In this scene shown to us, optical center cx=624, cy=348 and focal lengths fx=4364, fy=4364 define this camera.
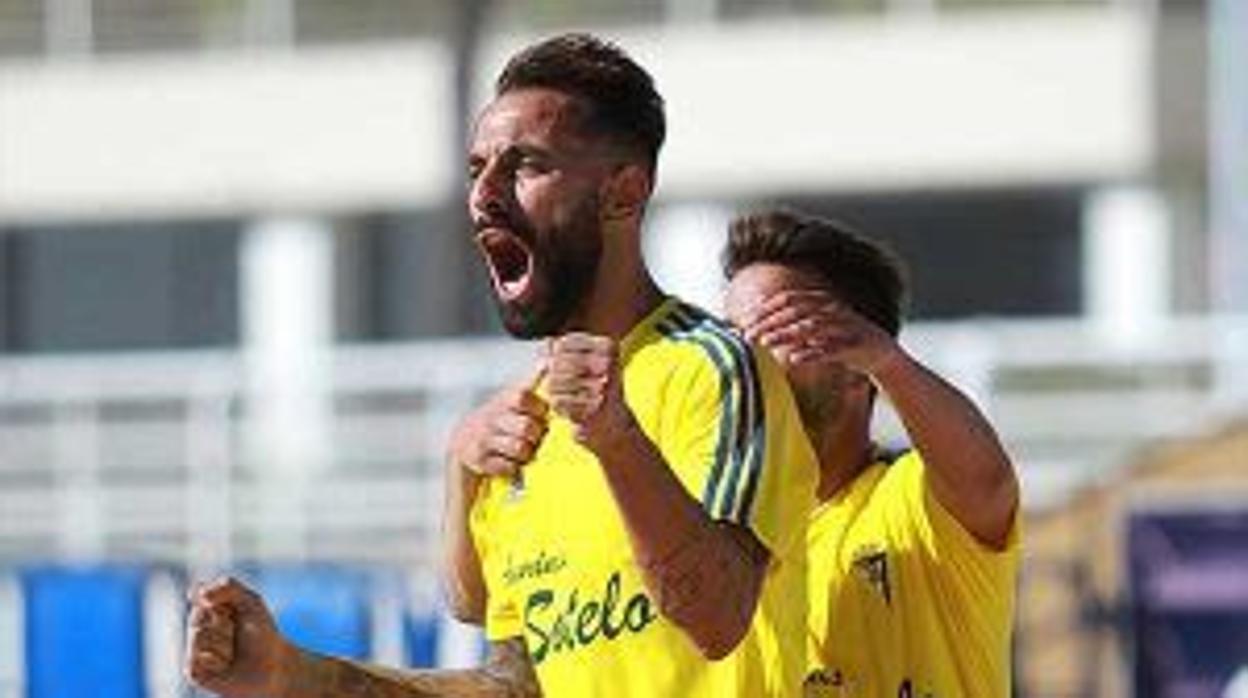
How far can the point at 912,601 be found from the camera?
525 centimetres

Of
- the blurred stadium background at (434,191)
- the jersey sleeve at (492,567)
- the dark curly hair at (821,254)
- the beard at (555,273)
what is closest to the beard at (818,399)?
the dark curly hair at (821,254)

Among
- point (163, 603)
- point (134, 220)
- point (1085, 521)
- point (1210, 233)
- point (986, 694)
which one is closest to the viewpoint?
point (986, 694)

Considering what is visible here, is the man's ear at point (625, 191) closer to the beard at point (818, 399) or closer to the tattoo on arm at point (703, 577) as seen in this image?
the tattoo on arm at point (703, 577)

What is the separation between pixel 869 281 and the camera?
17.3ft

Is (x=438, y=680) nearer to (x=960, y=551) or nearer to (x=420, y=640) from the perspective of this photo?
(x=960, y=551)

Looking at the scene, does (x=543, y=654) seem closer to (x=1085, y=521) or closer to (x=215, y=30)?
(x=1085, y=521)

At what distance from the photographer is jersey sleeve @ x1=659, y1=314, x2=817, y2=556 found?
4.34 meters

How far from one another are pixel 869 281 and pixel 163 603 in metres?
7.27

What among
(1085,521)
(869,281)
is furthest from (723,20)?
(869,281)

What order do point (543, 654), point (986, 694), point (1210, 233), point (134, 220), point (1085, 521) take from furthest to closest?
point (134, 220)
point (1210, 233)
point (1085, 521)
point (986, 694)
point (543, 654)

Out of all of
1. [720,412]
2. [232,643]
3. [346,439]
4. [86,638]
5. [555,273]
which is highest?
[555,273]

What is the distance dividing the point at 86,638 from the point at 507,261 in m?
7.80

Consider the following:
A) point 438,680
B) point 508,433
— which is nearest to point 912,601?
point 438,680

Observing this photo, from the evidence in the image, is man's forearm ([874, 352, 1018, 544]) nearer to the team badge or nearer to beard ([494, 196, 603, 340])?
the team badge
